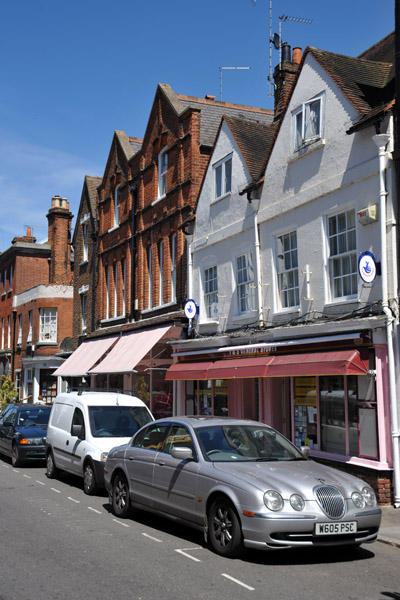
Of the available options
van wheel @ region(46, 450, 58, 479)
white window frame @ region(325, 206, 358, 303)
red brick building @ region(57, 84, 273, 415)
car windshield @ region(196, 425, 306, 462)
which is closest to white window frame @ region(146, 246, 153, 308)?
red brick building @ region(57, 84, 273, 415)

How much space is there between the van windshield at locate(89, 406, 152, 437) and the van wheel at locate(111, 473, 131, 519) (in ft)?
9.03

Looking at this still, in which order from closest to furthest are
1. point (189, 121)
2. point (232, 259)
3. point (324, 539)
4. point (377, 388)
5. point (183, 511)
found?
point (324, 539), point (183, 511), point (377, 388), point (232, 259), point (189, 121)

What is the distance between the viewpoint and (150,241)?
22.5m

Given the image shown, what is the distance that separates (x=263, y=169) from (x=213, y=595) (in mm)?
11211

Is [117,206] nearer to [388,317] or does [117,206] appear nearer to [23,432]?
[23,432]

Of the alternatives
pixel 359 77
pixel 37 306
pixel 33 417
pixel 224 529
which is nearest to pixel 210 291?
pixel 33 417

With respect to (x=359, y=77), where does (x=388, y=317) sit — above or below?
below

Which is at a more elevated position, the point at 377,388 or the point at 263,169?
the point at 263,169

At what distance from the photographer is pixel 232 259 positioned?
16.8 meters

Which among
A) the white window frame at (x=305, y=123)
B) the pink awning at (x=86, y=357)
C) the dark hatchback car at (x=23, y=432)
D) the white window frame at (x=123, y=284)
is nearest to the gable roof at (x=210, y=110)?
the white window frame at (x=305, y=123)

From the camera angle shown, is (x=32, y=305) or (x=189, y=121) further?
(x=32, y=305)

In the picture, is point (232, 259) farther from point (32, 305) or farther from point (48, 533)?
point (32, 305)

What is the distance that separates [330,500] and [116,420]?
22.0 ft

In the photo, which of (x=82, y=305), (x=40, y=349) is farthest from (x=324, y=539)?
(x=40, y=349)
